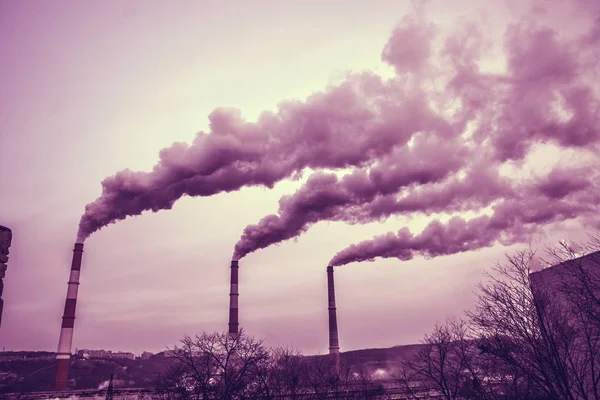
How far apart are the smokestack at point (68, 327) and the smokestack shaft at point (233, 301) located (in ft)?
37.2

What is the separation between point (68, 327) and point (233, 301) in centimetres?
1188

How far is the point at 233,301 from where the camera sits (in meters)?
32.7

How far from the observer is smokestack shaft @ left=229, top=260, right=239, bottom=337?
31.8m

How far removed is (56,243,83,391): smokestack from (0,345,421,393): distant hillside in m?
11.0

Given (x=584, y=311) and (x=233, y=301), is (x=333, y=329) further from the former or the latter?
(x=584, y=311)

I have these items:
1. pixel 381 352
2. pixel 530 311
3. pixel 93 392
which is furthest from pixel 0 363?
pixel 530 311

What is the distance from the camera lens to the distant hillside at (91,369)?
40281mm

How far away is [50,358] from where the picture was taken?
155ft

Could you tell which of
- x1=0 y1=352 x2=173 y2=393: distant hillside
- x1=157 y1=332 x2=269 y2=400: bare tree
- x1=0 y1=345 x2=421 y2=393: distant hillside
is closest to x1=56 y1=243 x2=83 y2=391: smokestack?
x1=157 y1=332 x2=269 y2=400: bare tree

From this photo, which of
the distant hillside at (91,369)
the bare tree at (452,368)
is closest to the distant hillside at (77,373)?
the distant hillside at (91,369)

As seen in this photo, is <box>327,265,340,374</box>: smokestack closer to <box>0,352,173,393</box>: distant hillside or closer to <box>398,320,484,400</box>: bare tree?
<box>398,320,484,400</box>: bare tree

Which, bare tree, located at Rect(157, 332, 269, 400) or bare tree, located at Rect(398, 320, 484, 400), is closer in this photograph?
bare tree, located at Rect(398, 320, 484, 400)

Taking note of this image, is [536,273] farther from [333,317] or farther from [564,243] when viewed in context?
Result: [333,317]

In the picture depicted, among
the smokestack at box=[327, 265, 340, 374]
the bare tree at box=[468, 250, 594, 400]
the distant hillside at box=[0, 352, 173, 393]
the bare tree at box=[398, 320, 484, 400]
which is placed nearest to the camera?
the bare tree at box=[468, 250, 594, 400]
